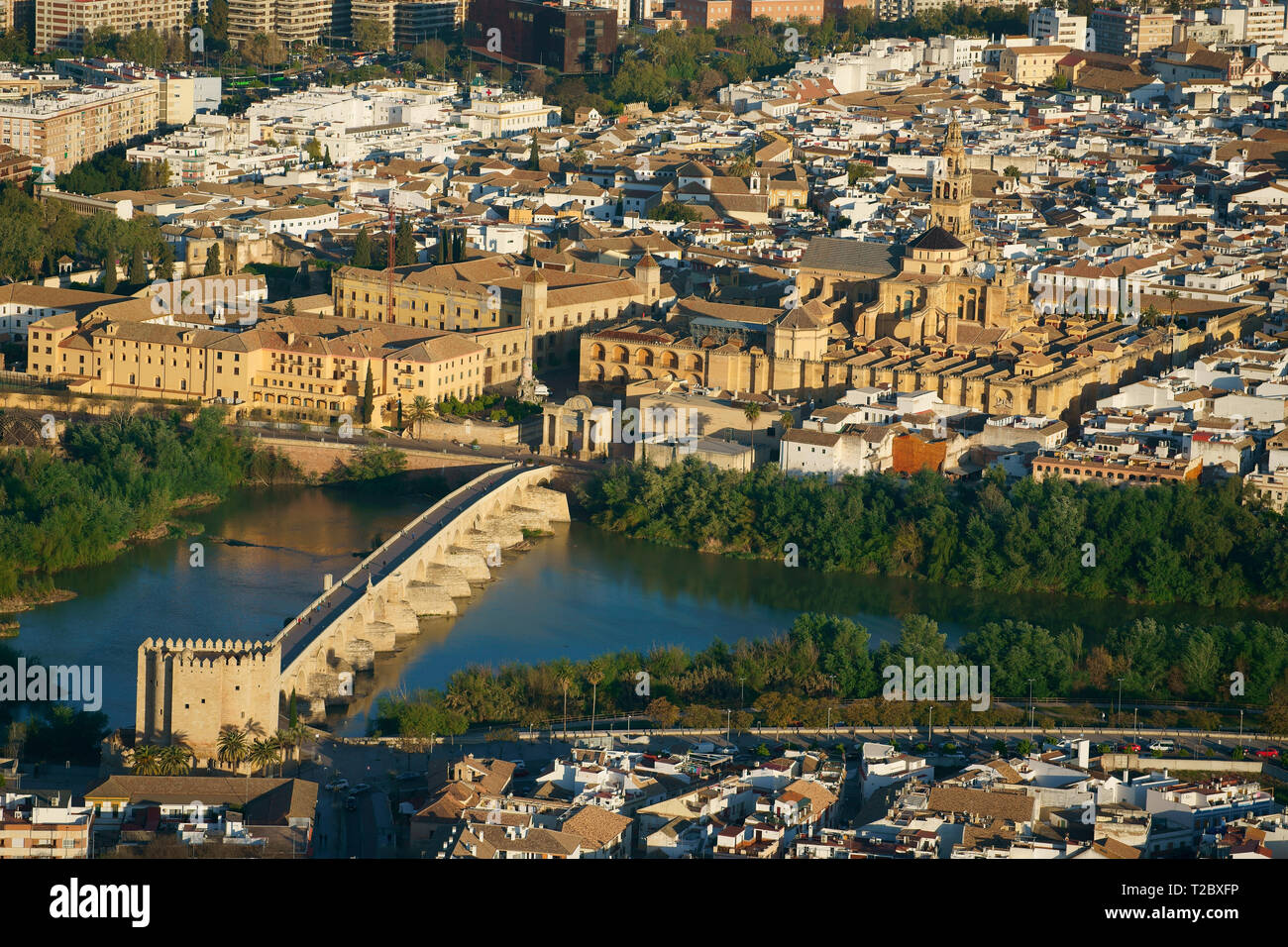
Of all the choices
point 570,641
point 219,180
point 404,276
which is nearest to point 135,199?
point 219,180

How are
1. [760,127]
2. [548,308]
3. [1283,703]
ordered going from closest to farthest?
[1283,703]
[548,308]
[760,127]

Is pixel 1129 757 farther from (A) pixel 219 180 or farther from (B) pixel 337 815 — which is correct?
Result: (A) pixel 219 180

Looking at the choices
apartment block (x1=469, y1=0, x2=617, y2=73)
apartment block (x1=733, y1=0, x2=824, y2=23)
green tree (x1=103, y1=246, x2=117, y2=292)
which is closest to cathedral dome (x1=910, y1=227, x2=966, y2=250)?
green tree (x1=103, y1=246, x2=117, y2=292)

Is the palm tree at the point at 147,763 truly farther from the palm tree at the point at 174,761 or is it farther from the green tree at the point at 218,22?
the green tree at the point at 218,22

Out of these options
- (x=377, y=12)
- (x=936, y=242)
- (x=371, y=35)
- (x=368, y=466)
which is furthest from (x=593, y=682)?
(x=377, y=12)

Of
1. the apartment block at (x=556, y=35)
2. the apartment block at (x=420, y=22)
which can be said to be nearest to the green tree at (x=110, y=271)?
the apartment block at (x=556, y=35)

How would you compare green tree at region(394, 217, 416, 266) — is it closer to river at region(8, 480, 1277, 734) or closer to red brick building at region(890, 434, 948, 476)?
river at region(8, 480, 1277, 734)
